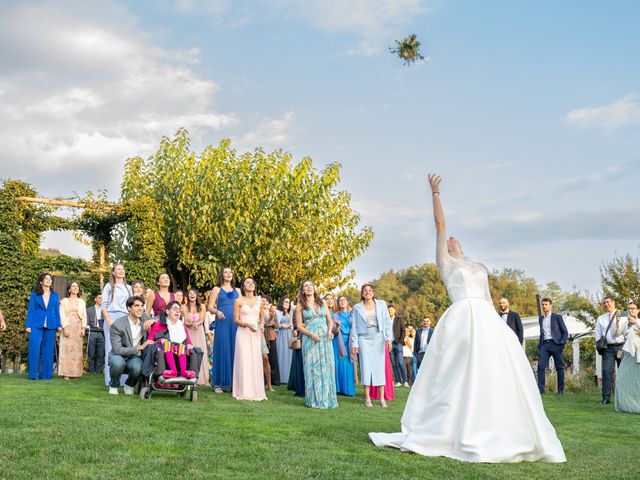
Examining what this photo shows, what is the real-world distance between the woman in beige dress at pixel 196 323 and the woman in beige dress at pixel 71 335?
98.3 inches

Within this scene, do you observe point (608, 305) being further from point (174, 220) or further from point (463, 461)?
point (174, 220)

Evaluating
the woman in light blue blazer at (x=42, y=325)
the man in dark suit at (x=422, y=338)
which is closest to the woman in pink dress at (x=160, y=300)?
the woman in light blue blazer at (x=42, y=325)

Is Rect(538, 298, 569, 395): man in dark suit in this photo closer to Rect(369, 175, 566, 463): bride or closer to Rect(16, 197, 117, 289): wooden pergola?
Rect(369, 175, 566, 463): bride

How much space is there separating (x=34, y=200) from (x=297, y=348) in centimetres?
938

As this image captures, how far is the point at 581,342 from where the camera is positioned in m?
26.8

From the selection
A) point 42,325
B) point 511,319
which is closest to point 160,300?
point 42,325

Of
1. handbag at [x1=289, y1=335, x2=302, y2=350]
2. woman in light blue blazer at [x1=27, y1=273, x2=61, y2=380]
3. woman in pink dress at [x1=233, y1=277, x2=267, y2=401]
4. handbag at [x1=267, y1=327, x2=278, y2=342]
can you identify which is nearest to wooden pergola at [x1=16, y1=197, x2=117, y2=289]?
woman in light blue blazer at [x1=27, y1=273, x2=61, y2=380]

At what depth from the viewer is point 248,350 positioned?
41.5 feet

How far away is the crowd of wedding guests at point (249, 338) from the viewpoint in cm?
1207

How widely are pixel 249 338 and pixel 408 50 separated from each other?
6289mm

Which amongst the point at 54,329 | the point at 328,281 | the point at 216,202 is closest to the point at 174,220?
the point at 216,202

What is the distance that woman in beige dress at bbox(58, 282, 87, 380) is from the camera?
15625 mm

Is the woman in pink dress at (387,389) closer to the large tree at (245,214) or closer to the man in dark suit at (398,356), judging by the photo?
the man in dark suit at (398,356)

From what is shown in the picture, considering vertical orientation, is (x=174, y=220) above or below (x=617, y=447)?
above
